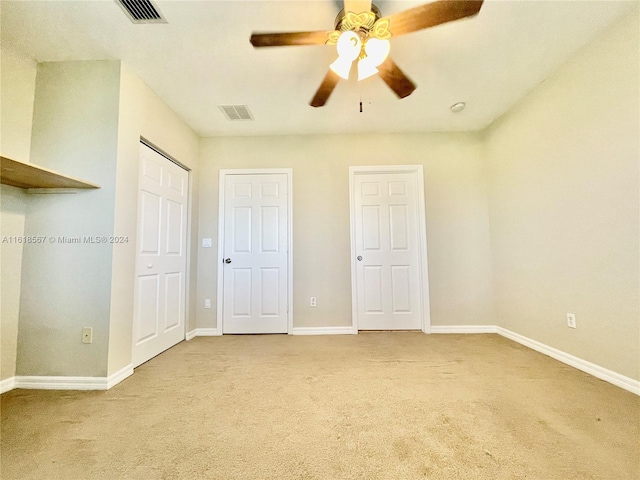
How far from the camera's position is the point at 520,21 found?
5.74 feet

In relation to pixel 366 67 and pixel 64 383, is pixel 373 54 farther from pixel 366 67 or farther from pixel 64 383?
pixel 64 383

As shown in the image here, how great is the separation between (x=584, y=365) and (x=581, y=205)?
4.04 feet

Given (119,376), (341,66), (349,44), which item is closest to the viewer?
(349,44)

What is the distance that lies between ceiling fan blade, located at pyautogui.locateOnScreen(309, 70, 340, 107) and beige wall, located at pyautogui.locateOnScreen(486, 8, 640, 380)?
74.7 inches

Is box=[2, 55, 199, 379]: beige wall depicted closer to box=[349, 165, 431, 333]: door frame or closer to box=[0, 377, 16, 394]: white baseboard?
box=[0, 377, 16, 394]: white baseboard

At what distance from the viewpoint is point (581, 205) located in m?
2.04

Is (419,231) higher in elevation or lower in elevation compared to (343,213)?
lower

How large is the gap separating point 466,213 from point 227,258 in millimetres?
3017

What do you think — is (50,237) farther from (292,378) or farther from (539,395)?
(539,395)

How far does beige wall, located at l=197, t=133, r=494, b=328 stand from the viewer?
10.5ft

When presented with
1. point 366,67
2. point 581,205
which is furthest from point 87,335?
point 581,205

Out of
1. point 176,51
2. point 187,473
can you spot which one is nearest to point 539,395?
point 187,473

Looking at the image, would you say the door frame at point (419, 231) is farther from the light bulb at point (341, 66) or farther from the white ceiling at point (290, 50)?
the light bulb at point (341, 66)

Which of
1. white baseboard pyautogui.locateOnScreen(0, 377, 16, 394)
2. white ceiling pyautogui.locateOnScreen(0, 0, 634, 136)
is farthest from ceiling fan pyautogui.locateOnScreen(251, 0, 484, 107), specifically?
white baseboard pyautogui.locateOnScreen(0, 377, 16, 394)
